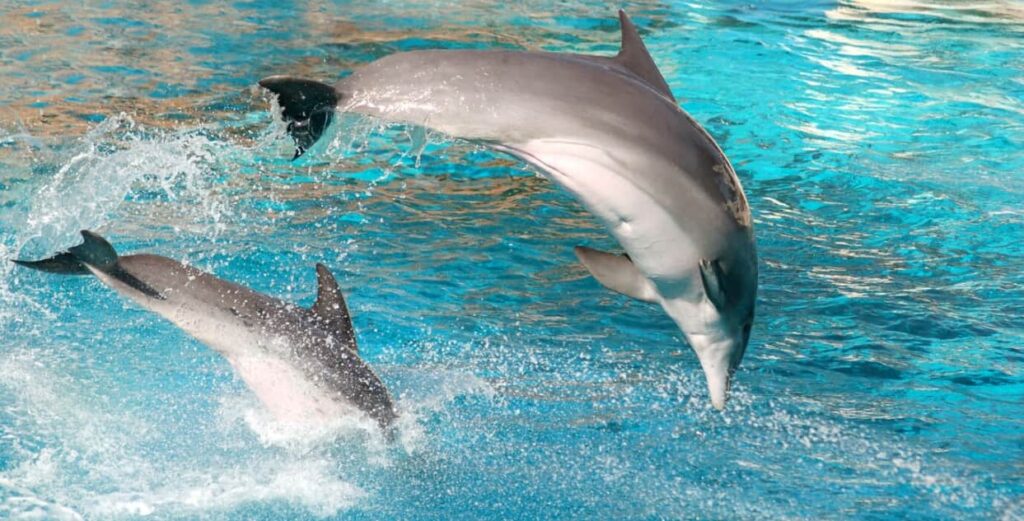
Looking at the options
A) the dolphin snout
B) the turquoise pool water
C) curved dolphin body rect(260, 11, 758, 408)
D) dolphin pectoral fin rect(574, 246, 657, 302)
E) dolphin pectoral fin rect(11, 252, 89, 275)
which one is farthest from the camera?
the turquoise pool water

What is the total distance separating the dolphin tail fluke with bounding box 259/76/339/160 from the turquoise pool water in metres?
0.23

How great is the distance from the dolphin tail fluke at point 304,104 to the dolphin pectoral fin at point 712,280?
47.4 inches

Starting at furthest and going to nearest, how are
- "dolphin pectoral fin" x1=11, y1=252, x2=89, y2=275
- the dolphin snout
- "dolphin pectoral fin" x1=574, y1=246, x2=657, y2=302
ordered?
"dolphin pectoral fin" x1=11, y1=252, x2=89, y2=275 → the dolphin snout → "dolphin pectoral fin" x1=574, y1=246, x2=657, y2=302

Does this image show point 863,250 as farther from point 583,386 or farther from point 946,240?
point 583,386

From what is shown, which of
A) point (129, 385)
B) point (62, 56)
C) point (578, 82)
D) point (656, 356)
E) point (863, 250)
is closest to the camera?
point (578, 82)

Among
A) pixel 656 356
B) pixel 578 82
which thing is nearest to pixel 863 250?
pixel 656 356

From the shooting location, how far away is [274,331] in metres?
4.13

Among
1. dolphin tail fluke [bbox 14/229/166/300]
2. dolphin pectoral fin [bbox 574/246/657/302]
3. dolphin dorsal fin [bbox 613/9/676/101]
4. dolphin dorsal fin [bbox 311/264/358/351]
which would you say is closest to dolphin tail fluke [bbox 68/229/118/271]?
dolphin tail fluke [bbox 14/229/166/300]

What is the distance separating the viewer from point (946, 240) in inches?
264

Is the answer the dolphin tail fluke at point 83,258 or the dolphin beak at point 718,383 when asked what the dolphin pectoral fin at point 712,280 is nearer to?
the dolphin beak at point 718,383

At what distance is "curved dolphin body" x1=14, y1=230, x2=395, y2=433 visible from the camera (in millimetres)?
4105

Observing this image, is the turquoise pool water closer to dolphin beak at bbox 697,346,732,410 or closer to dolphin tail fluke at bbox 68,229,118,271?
dolphin beak at bbox 697,346,732,410

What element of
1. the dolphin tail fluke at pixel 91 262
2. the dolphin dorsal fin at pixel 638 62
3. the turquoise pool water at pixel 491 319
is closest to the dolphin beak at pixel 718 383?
the turquoise pool water at pixel 491 319

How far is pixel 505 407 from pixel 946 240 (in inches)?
133
